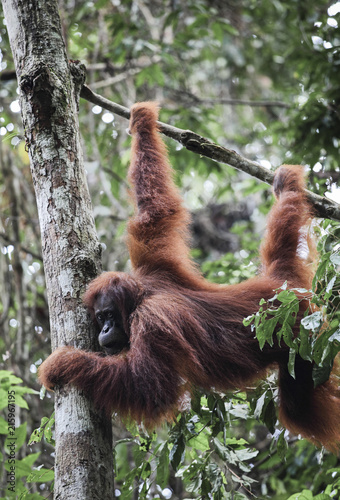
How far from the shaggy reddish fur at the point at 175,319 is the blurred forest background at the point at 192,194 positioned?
203 millimetres

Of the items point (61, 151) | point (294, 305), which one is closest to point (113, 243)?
point (61, 151)

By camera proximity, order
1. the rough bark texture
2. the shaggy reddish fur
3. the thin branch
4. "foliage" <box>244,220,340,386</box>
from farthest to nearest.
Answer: the thin branch
the shaggy reddish fur
the rough bark texture
"foliage" <box>244,220,340,386</box>

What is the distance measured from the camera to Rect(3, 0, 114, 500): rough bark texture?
2.57 meters

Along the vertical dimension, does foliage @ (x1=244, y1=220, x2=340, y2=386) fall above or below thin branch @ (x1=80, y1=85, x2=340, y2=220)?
below

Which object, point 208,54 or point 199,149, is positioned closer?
point 199,149

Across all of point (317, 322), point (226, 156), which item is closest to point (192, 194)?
point (226, 156)

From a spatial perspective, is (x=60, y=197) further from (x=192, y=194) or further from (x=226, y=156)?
(x=192, y=194)

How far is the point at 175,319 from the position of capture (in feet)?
10.8

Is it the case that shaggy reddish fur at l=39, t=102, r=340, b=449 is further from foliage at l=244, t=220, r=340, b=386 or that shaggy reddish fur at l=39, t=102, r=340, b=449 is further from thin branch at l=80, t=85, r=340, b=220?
foliage at l=244, t=220, r=340, b=386

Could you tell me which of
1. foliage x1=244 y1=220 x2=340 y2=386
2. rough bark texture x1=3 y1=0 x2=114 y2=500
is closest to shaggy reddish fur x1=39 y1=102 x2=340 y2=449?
rough bark texture x1=3 y1=0 x2=114 y2=500

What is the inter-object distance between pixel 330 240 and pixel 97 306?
140 centimetres

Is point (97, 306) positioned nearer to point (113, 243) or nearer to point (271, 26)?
point (113, 243)

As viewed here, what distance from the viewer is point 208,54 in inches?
377

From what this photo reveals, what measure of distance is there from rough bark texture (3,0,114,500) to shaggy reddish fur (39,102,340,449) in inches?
4.4
